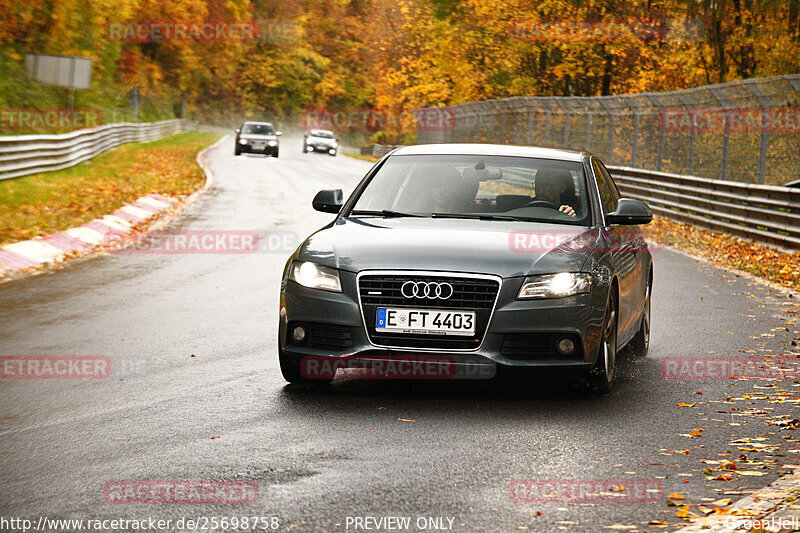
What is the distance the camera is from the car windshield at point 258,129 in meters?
51.0

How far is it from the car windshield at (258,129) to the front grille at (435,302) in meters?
44.5

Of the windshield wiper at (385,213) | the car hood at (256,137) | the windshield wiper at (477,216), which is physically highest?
the car hood at (256,137)

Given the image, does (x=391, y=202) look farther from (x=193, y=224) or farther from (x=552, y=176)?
(x=193, y=224)

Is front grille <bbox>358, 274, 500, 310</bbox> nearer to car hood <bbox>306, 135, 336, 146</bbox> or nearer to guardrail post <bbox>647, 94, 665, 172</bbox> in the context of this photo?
guardrail post <bbox>647, 94, 665, 172</bbox>

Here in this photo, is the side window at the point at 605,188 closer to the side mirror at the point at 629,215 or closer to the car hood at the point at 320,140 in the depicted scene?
the side mirror at the point at 629,215

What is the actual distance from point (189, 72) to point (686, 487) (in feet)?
277

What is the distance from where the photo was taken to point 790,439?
6.22m

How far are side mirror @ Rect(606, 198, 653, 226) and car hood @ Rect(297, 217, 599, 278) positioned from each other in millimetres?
285

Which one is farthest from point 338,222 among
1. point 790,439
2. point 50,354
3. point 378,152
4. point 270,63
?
point 270,63

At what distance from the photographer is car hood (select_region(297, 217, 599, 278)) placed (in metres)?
6.92

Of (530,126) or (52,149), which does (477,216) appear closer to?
(52,149)

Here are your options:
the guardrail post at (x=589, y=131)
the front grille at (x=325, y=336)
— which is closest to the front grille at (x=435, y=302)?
the front grille at (x=325, y=336)

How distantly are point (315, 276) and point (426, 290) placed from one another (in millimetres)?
720

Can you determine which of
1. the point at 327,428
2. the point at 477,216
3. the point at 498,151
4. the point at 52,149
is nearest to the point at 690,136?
the point at 52,149
